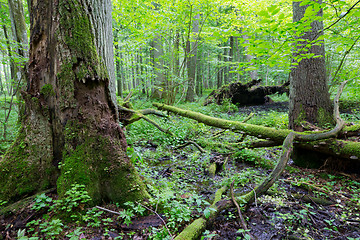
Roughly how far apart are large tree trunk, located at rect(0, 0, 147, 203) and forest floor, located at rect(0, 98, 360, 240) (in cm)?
25

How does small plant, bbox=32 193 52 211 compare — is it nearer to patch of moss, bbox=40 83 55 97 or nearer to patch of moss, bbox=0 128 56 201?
patch of moss, bbox=0 128 56 201

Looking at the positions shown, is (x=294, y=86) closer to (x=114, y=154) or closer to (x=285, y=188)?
(x=285, y=188)

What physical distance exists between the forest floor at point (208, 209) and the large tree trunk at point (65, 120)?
253 mm

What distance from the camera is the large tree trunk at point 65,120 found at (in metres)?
2.13

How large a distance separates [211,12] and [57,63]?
6850 mm

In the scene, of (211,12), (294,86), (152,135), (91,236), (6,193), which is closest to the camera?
(91,236)

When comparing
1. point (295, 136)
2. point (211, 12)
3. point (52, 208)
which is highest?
point (211, 12)

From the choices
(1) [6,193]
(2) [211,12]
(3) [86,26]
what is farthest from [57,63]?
(2) [211,12]

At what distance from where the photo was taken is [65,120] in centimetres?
219

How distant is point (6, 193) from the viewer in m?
2.08

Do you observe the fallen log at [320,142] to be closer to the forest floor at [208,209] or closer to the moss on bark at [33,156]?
the forest floor at [208,209]

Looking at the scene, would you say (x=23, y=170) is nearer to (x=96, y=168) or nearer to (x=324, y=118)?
(x=96, y=168)

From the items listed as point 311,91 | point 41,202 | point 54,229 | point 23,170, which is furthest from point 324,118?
point 23,170

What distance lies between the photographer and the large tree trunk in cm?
213
